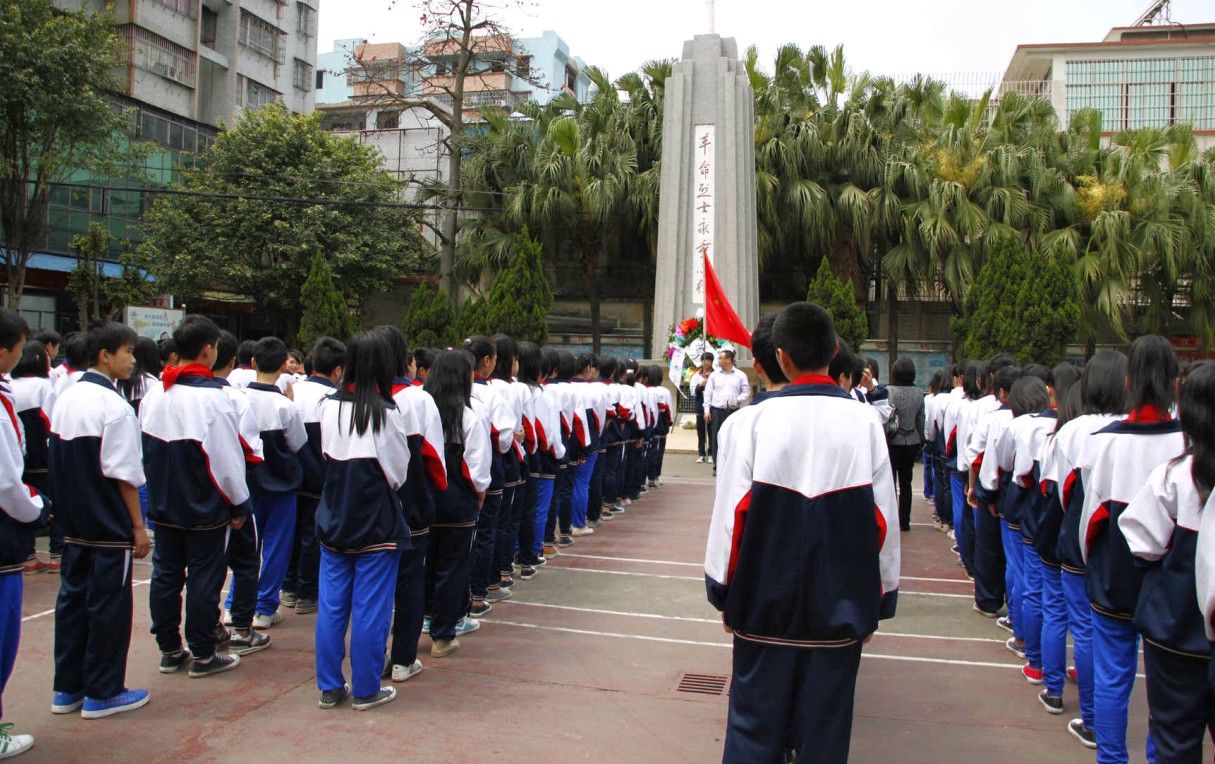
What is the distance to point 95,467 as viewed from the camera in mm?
4379

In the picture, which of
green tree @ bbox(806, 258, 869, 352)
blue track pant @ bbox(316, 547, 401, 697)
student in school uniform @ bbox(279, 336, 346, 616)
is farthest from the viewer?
green tree @ bbox(806, 258, 869, 352)

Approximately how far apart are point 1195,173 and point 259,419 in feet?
81.8

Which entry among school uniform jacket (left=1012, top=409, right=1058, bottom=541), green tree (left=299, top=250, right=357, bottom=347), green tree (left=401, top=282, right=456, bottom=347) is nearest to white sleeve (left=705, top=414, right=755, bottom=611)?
school uniform jacket (left=1012, top=409, right=1058, bottom=541)

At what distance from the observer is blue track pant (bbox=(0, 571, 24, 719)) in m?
3.92

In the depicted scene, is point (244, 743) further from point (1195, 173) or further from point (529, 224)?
point (1195, 173)

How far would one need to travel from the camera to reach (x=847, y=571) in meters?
3.04

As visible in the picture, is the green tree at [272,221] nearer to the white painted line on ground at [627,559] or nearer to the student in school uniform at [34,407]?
the student in school uniform at [34,407]

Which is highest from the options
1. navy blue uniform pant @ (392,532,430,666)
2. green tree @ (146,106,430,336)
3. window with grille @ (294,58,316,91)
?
window with grille @ (294,58,316,91)

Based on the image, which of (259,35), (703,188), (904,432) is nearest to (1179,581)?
(904,432)

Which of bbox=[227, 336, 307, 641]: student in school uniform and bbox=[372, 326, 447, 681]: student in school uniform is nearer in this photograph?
bbox=[372, 326, 447, 681]: student in school uniform

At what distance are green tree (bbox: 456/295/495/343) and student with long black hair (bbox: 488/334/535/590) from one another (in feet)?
50.9

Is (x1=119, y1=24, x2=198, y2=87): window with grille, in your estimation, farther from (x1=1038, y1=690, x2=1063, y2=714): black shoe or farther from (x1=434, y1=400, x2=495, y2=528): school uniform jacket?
(x1=1038, y1=690, x2=1063, y2=714): black shoe

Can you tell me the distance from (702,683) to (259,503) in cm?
297

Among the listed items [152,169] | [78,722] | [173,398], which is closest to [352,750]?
[78,722]
